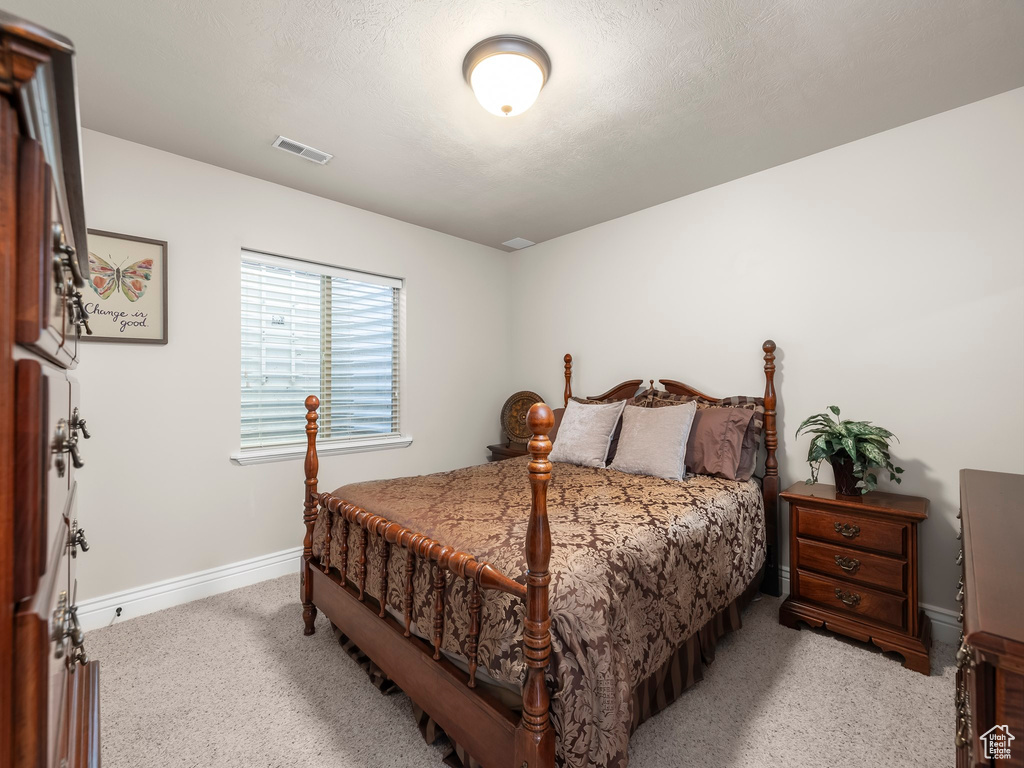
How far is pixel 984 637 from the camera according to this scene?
616mm

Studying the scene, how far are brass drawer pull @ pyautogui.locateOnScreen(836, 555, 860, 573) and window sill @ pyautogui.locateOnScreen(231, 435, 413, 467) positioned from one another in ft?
9.56

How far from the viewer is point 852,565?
2229mm

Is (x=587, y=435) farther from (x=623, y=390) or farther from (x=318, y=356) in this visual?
A: (x=318, y=356)

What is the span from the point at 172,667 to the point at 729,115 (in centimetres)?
371

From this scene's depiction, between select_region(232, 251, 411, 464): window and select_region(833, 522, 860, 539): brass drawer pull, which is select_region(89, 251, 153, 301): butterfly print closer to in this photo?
select_region(232, 251, 411, 464): window

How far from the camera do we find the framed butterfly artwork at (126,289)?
96.0 inches

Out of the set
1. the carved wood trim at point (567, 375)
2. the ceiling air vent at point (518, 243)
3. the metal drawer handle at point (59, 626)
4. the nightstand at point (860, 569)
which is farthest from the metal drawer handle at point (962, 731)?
the ceiling air vent at point (518, 243)

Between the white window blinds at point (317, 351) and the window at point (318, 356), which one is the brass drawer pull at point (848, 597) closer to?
the window at point (318, 356)

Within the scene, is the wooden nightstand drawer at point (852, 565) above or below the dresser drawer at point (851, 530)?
below

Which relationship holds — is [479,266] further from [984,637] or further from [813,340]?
[984,637]

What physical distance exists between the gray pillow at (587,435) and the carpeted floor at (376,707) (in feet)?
3.97

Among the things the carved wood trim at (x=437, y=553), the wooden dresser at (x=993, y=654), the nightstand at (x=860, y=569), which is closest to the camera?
the wooden dresser at (x=993, y=654)

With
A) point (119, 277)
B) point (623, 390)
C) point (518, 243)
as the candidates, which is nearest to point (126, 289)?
point (119, 277)

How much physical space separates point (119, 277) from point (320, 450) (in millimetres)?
1526
